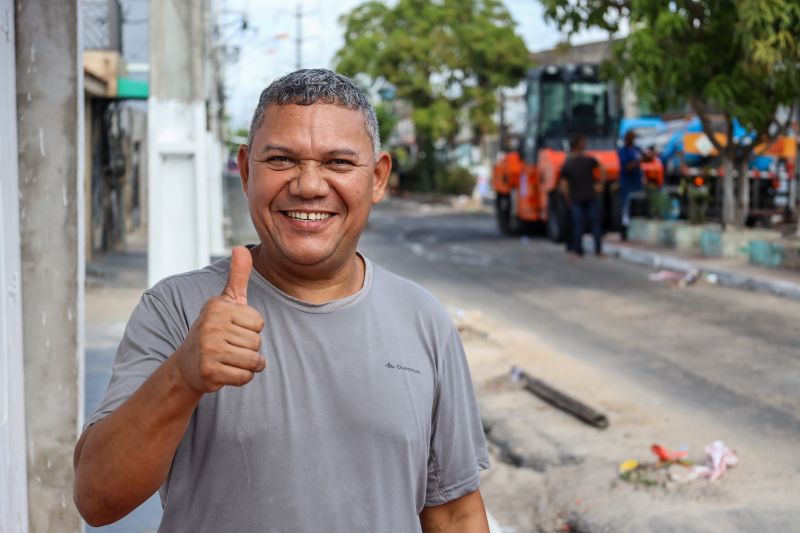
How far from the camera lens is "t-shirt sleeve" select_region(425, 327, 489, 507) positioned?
238cm

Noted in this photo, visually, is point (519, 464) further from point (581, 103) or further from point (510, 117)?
point (510, 117)

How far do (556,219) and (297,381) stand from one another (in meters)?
20.0

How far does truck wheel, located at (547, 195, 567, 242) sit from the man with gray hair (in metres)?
19.1

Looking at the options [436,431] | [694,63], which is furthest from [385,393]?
[694,63]

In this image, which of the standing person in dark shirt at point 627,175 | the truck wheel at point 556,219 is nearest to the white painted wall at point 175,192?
the truck wheel at point 556,219

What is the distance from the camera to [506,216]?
82.3ft

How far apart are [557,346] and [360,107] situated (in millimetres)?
8380

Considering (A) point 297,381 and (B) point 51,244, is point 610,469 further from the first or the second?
(A) point 297,381

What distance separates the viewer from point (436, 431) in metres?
2.39

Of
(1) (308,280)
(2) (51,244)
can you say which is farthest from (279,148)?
(2) (51,244)

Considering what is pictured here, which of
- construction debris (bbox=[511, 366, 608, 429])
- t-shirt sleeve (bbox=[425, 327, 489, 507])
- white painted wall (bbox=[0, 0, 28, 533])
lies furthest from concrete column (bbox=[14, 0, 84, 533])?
construction debris (bbox=[511, 366, 608, 429])

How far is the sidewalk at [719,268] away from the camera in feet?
47.6

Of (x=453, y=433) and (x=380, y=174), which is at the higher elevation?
(x=380, y=174)

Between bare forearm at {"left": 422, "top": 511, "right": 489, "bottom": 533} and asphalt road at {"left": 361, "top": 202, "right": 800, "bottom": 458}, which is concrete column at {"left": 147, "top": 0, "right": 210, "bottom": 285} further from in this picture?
bare forearm at {"left": 422, "top": 511, "right": 489, "bottom": 533}
